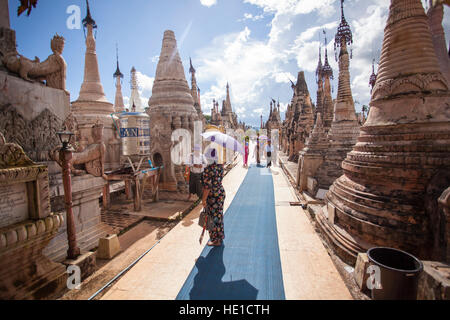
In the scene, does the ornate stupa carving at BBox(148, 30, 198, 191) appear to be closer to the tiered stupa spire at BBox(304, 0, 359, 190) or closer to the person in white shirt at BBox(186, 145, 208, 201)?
the person in white shirt at BBox(186, 145, 208, 201)

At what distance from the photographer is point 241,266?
3.88 metres

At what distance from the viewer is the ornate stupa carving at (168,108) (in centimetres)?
1012

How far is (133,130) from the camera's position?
9.06m

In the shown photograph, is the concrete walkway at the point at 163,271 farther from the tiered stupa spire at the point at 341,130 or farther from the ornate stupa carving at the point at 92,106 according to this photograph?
the ornate stupa carving at the point at 92,106

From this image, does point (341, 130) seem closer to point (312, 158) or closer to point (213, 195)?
point (312, 158)

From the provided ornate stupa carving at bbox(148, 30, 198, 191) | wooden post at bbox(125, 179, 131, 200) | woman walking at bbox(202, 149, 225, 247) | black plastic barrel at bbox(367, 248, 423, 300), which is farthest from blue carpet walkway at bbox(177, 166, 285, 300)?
wooden post at bbox(125, 179, 131, 200)

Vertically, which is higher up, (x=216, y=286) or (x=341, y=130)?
(x=341, y=130)

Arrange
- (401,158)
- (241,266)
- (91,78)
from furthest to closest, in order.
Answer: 1. (91,78)
2. (401,158)
3. (241,266)

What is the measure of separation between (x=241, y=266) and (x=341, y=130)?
7707mm

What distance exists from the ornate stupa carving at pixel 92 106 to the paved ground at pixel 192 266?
7.40 metres

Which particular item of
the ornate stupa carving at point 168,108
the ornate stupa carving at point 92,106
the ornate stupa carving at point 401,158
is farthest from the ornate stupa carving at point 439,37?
the ornate stupa carving at point 92,106

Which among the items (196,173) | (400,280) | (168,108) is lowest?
(400,280)

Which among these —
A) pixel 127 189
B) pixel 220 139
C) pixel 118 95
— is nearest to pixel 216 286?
pixel 220 139
